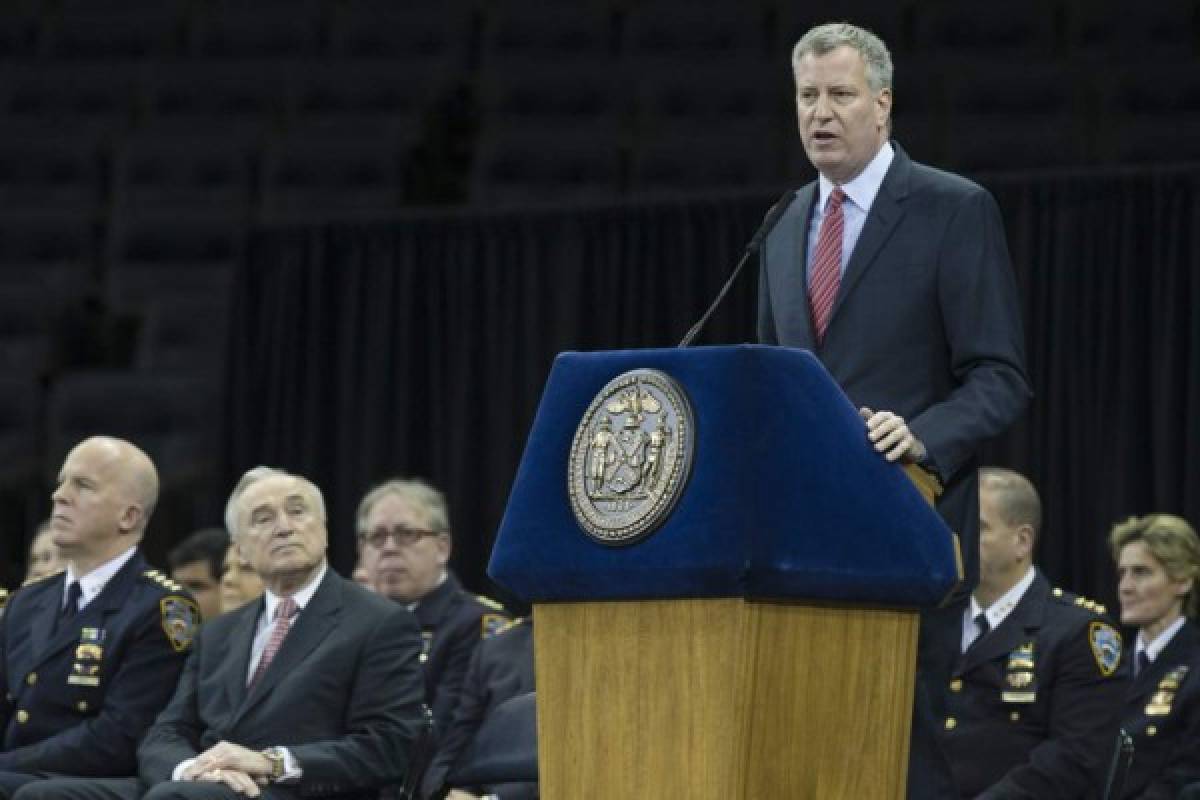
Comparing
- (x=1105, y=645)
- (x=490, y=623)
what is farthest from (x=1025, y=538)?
(x=490, y=623)

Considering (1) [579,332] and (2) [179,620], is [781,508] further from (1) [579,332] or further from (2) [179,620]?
(1) [579,332]

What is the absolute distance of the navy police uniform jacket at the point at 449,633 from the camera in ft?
18.4

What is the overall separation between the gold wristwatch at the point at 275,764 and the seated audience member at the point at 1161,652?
2130 millimetres

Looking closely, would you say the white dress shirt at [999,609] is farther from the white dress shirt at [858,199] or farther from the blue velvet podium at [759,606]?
the blue velvet podium at [759,606]

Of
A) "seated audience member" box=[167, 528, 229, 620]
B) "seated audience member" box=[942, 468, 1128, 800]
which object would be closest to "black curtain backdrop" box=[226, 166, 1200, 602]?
"seated audience member" box=[167, 528, 229, 620]

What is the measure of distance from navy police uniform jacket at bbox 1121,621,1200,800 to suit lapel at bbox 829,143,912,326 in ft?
8.94

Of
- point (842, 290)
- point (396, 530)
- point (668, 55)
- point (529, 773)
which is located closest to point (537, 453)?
point (842, 290)

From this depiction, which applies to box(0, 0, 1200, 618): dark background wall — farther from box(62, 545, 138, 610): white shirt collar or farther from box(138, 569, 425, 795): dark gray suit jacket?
box(138, 569, 425, 795): dark gray suit jacket

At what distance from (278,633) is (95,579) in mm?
642

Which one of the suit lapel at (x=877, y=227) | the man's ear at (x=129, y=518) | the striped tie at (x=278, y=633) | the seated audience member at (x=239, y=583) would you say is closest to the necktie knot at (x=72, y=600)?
the man's ear at (x=129, y=518)

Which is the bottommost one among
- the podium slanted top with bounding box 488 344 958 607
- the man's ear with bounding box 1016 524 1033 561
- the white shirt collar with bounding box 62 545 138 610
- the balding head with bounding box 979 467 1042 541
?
the white shirt collar with bounding box 62 545 138 610

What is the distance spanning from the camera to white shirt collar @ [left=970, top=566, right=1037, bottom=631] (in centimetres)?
478

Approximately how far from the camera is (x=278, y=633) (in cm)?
455

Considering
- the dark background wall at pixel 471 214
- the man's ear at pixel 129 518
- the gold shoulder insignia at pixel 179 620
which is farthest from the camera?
the dark background wall at pixel 471 214
